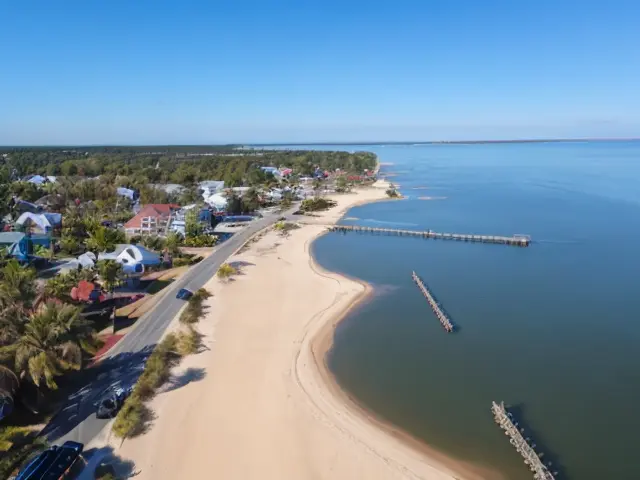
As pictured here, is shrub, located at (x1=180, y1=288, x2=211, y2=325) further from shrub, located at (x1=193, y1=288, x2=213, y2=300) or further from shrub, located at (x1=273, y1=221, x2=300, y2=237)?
shrub, located at (x1=273, y1=221, x2=300, y2=237)

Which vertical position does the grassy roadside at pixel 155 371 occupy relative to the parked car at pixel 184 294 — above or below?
below

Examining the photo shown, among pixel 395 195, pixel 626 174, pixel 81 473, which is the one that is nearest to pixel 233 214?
pixel 395 195

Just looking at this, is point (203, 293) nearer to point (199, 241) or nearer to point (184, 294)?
point (184, 294)

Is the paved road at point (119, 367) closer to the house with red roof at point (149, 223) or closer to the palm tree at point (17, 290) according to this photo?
the palm tree at point (17, 290)

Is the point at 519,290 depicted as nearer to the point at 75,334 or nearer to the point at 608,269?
the point at 608,269

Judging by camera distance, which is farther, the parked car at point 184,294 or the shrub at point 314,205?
the shrub at point 314,205

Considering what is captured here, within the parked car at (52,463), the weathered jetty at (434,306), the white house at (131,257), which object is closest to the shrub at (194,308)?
the white house at (131,257)
